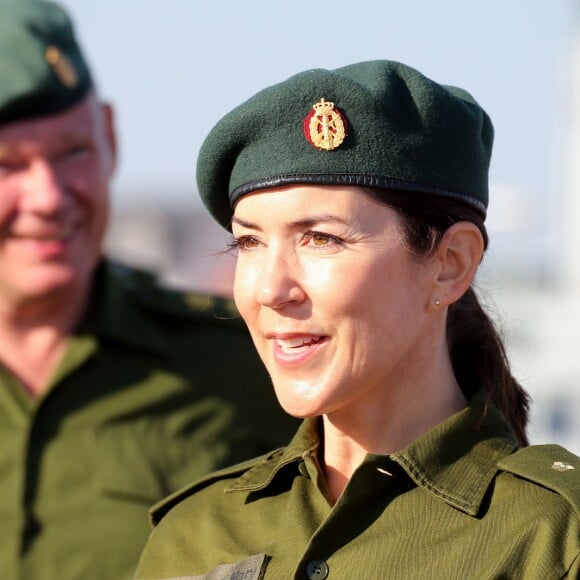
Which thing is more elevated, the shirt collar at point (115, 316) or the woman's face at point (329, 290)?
the woman's face at point (329, 290)

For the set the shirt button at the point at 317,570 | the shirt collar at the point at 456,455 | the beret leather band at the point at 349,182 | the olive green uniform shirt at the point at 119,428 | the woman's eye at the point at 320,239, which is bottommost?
the olive green uniform shirt at the point at 119,428

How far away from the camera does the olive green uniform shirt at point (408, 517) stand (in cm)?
284

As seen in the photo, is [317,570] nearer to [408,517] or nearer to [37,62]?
[408,517]

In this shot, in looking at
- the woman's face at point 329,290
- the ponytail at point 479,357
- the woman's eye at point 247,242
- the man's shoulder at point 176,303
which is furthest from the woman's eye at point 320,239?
the man's shoulder at point 176,303

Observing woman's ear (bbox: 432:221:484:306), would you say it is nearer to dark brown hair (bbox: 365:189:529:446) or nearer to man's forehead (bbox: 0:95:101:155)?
dark brown hair (bbox: 365:189:529:446)

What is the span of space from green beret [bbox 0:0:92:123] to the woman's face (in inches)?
85.2

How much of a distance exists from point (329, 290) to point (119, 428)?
229 cm

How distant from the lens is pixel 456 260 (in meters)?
3.11

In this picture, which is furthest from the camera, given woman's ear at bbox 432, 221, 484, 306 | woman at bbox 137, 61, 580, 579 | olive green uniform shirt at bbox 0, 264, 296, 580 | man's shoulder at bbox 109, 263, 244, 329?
man's shoulder at bbox 109, 263, 244, 329

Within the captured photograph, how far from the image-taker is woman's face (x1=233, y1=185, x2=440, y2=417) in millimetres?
2971

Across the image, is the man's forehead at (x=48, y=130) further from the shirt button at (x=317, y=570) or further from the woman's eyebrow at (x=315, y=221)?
the shirt button at (x=317, y=570)

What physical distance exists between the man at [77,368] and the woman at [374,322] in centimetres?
181

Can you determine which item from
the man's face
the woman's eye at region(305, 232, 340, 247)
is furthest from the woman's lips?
the man's face

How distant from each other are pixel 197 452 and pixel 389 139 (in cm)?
232
